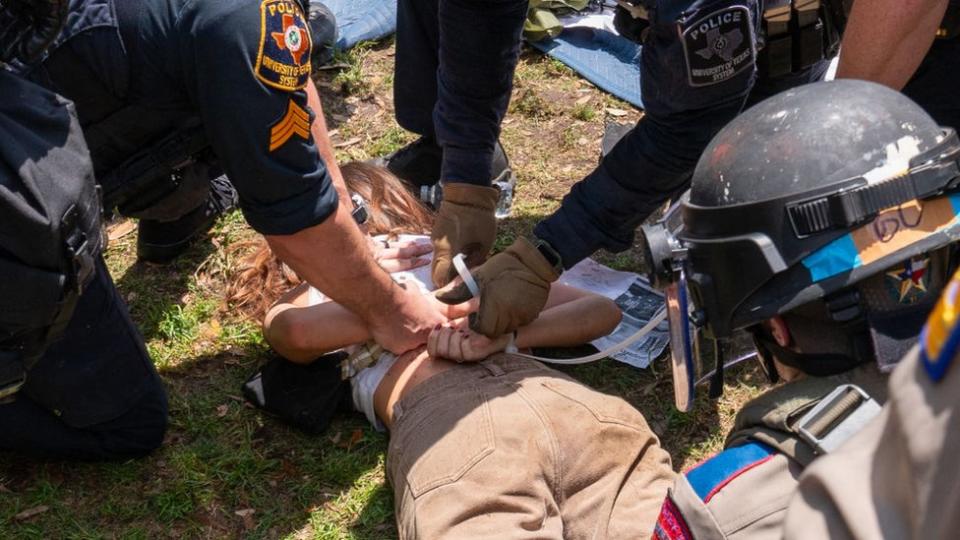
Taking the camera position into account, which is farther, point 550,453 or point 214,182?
point 214,182

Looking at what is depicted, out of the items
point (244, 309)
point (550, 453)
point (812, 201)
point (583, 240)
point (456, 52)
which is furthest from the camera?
point (244, 309)

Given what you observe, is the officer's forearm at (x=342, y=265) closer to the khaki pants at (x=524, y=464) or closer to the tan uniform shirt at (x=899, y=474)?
the khaki pants at (x=524, y=464)

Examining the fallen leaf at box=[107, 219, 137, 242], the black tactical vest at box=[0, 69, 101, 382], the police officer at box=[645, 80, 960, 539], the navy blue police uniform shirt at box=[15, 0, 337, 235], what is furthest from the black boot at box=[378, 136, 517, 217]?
the police officer at box=[645, 80, 960, 539]

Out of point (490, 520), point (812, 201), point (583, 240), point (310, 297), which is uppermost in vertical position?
point (812, 201)

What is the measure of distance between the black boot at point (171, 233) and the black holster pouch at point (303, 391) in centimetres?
82

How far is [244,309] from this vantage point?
3.62m

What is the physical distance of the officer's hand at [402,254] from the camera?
11.2 ft

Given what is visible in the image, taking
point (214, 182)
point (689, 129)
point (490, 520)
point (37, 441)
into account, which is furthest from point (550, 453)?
point (214, 182)

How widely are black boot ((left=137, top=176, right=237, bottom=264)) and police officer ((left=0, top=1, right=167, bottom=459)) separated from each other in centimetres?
86

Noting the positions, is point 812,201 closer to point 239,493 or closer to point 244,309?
point 239,493

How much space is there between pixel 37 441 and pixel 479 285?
1336 millimetres

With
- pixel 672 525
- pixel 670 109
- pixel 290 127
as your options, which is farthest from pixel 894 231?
pixel 290 127

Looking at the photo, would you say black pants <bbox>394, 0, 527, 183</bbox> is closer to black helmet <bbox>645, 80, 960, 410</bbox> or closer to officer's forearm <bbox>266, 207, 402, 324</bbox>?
officer's forearm <bbox>266, 207, 402, 324</bbox>

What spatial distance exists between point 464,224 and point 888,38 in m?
1.38
